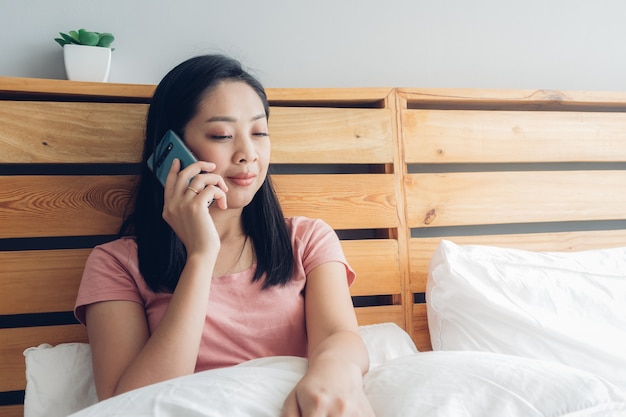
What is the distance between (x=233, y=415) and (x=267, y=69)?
42.3 inches

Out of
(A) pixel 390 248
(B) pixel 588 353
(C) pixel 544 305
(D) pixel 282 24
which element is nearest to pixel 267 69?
(D) pixel 282 24

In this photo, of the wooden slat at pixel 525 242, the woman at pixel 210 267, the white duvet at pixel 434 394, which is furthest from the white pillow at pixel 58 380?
the wooden slat at pixel 525 242

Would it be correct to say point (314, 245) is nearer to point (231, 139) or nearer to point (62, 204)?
point (231, 139)

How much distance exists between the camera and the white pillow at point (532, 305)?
3.65 feet

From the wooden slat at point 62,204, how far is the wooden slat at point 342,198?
15.3 inches

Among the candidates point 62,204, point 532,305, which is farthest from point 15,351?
point 532,305

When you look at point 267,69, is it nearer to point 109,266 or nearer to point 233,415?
point 109,266

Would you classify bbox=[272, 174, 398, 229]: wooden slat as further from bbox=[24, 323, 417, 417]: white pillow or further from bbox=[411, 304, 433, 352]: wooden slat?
bbox=[24, 323, 417, 417]: white pillow

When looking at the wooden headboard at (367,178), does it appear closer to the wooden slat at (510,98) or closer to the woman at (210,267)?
the wooden slat at (510,98)

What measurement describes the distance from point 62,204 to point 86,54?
1.18ft

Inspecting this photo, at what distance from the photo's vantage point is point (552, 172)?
1473 mm

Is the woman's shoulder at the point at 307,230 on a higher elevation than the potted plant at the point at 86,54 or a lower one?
lower

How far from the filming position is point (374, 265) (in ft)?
4.34

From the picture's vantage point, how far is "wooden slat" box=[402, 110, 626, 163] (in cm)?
139
